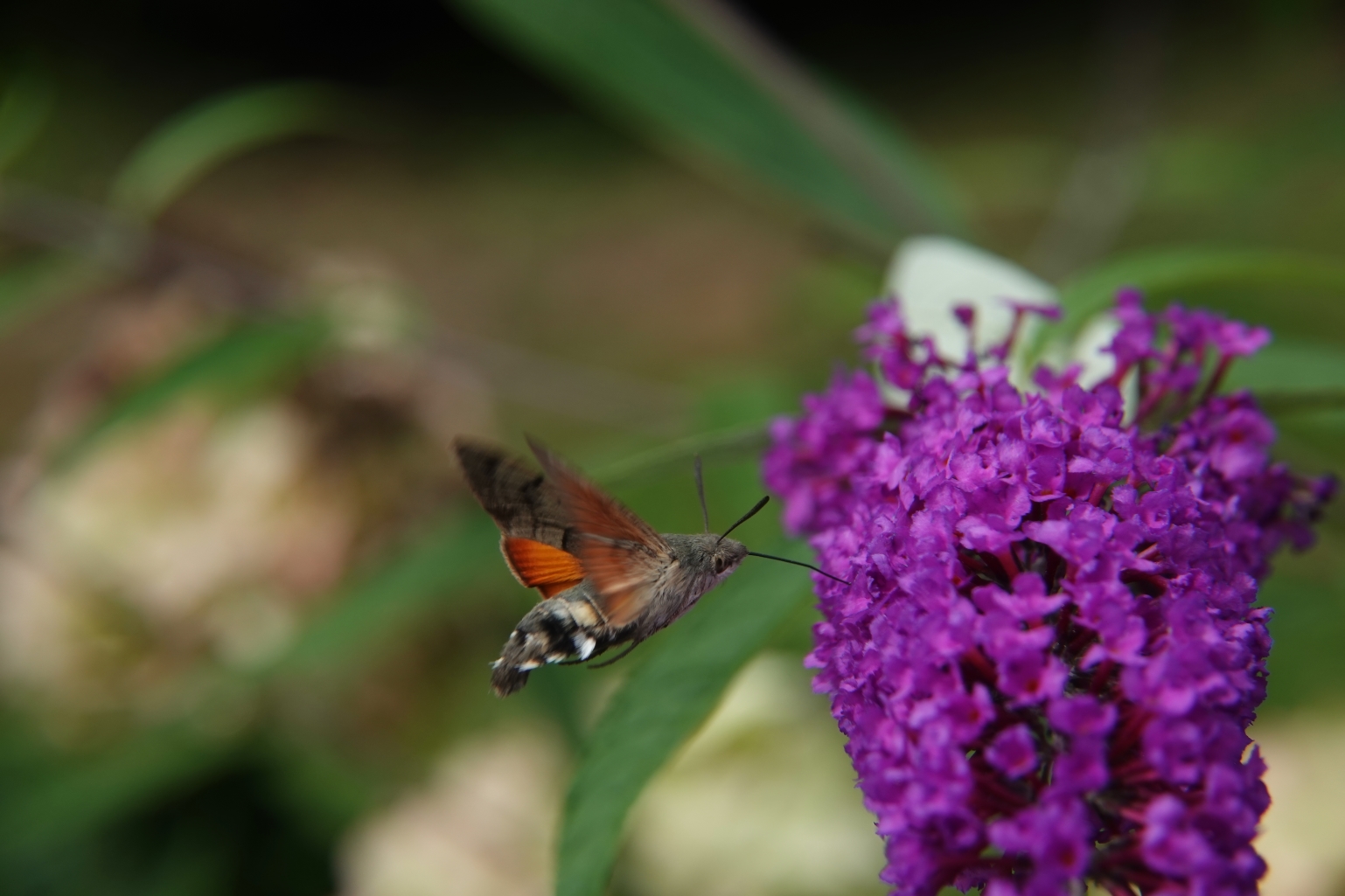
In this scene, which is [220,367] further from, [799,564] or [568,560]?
[799,564]

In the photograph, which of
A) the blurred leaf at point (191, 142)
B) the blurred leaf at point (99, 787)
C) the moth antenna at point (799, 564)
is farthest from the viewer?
the blurred leaf at point (191, 142)

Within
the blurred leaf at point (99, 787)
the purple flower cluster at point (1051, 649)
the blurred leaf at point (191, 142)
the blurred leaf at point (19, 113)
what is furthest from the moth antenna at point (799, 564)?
the blurred leaf at point (19, 113)

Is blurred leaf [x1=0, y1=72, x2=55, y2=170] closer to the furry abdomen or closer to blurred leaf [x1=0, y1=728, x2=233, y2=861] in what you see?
blurred leaf [x1=0, y1=728, x2=233, y2=861]

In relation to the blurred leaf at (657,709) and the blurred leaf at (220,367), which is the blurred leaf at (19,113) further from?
the blurred leaf at (657,709)

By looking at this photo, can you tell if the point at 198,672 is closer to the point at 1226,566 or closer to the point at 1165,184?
the point at 1226,566

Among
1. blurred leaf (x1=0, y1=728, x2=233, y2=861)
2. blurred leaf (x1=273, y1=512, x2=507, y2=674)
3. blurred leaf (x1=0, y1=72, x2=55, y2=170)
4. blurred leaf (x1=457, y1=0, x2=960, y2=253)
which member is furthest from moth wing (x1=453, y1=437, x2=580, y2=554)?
blurred leaf (x1=0, y1=72, x2=55, y2=170)

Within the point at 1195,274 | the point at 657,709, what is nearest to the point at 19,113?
the point at 657,709
